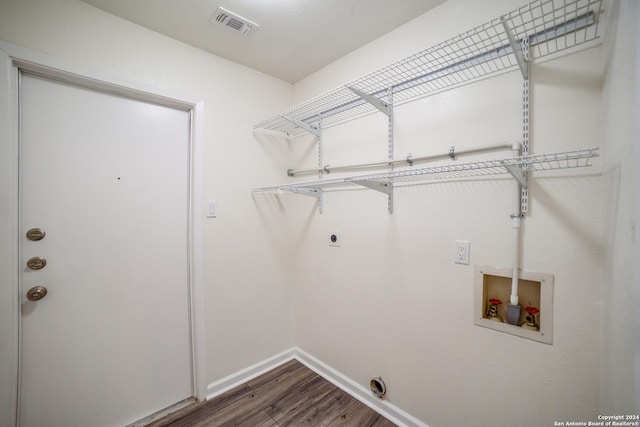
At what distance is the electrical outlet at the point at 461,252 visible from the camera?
1267 millimetres

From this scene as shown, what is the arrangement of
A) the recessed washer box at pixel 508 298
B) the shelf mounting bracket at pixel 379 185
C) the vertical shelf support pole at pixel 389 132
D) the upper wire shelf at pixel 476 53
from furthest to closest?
the vertical shelf support pole at pixel 389 132 → the shelf mounting bracket at pixel 379 185 → the recessed washer box at pixel 508 298 → the upper wire shelf at pixel 476 53

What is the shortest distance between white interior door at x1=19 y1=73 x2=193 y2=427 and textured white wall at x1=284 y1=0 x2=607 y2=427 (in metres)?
1.06

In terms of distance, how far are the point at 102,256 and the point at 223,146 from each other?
1.00 meters

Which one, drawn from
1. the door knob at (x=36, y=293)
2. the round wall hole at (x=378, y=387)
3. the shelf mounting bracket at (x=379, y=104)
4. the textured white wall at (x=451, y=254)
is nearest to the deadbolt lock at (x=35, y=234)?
the door knob at (x=36, y=293)

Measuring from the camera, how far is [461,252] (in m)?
1.28

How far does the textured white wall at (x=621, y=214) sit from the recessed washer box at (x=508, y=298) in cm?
16

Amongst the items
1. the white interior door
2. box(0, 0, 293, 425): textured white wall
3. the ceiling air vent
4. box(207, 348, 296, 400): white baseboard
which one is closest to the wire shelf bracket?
box(0, 0, 293, 425): textured white wall

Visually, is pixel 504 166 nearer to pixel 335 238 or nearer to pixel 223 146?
pixel 335 238

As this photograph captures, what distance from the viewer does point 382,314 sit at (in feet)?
5.32

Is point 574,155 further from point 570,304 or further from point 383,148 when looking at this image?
point 383,148

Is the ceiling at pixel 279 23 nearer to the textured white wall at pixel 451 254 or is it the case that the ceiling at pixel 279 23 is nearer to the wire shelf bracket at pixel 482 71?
the textured white wall at pixel 451 254

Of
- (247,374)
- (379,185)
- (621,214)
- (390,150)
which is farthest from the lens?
(247,374)

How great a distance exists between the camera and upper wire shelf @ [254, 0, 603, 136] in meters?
0.95

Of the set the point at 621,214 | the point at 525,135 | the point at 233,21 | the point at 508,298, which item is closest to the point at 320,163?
the point at 233,21
